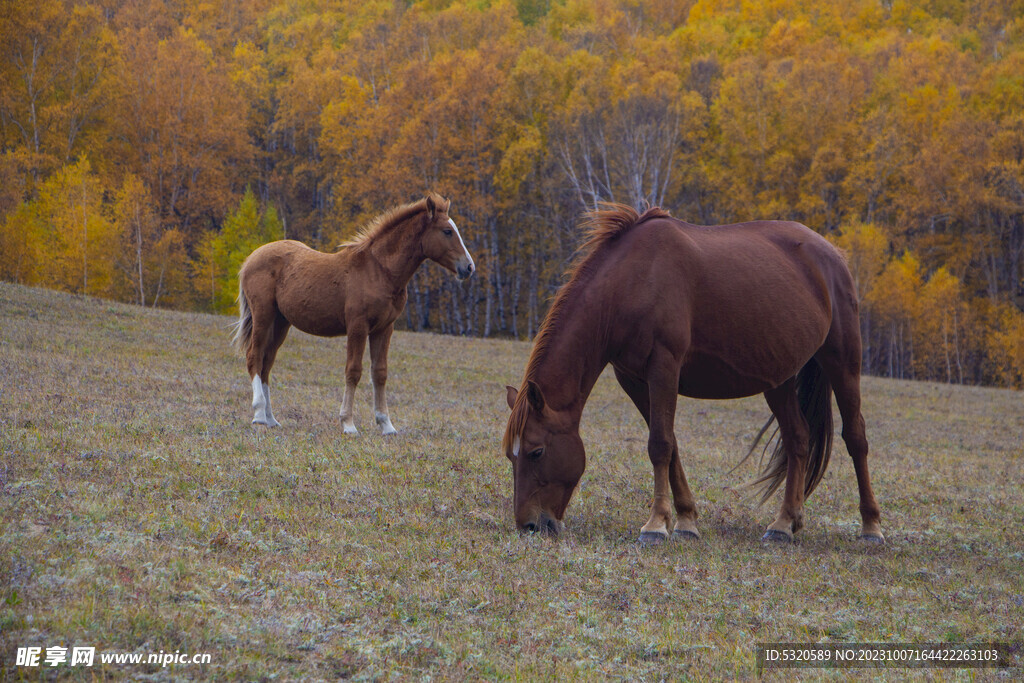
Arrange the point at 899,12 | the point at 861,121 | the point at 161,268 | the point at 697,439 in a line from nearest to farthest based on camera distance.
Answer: the point at 697,439, the point at 161,268, the point at 861,121, the point at 899,12

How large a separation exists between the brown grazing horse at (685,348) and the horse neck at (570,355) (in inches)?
0.5

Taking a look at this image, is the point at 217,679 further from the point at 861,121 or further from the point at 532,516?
the point at 861,121

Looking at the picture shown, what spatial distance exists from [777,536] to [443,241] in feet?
19.4

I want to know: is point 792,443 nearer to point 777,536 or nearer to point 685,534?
point 777,536

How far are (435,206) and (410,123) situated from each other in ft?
120

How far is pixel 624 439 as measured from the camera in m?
13.9

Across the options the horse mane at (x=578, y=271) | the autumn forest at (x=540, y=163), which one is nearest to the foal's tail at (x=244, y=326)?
the horse mane at (x=578, y=271)

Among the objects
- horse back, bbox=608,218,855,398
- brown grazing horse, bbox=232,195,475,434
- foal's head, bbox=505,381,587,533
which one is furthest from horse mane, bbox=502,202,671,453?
brown grazing horse, bbox=232,195,475,434

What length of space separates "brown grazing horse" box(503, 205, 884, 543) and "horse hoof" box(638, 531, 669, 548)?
1 cm

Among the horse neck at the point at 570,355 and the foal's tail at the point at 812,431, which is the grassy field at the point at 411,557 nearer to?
the foal's tail at the point at 812,431

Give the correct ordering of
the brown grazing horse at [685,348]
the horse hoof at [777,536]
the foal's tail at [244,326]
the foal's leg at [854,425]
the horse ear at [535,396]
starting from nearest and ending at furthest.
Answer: the horse ear at [535,396] → the brown grazing horse at [685,348] → the horse hoof at [777,536] → the foal's leg at [854,425] → the foal's tail at [244,326]

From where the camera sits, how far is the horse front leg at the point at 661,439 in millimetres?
6660

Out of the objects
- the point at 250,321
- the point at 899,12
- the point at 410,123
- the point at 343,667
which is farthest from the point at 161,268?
the point at 899,12

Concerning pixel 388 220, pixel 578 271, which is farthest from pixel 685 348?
pixel 388 220
